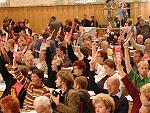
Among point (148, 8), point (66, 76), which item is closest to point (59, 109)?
point (66, 76)

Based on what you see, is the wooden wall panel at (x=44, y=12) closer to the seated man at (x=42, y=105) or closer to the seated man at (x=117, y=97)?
the seated man at (x=117, y=97)

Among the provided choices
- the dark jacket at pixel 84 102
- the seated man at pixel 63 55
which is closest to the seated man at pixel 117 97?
the dark jacket at pixel 84 102

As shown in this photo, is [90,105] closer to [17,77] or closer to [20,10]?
[17,77]

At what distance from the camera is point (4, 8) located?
922 inches

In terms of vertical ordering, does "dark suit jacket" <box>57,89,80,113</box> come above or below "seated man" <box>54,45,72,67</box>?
below

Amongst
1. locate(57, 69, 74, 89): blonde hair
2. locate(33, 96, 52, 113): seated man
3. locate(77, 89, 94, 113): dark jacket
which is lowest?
locate(77, 89, 94, 113): dark jacket

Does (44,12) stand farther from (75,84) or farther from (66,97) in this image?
(66,97)

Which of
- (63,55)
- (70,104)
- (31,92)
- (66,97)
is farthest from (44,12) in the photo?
(70,104)

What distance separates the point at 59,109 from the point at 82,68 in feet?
5.65

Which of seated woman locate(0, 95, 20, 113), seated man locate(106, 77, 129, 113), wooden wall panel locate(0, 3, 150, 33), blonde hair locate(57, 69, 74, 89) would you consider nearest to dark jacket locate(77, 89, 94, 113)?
blonde hair locate(57, 69, 74, 89)

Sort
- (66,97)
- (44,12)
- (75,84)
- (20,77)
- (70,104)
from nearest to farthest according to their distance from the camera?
1. (70,104)
2. (66,97)
3. (75,84)
4. (20,77)
5. (44,12)

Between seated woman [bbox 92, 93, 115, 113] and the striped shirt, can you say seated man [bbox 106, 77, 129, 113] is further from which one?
the striped shirt

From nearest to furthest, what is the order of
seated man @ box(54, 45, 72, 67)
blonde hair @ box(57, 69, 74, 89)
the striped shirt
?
1. blonde hair @ box(57, 69, 74, 89)
2. the striped shirt
3. seated man @ box(54, 45, 72, 67)

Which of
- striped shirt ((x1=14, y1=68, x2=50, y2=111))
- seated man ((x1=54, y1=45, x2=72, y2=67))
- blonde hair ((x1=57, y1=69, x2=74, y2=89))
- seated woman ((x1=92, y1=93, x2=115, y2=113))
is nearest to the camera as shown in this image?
seated woman ((x1=92, y1=93, x2=115, y2=113))
